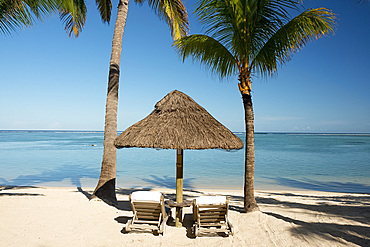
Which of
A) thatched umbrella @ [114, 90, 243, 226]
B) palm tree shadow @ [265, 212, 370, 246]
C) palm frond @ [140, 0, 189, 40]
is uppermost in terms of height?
palm frond @ [140, 0, 189, 40]

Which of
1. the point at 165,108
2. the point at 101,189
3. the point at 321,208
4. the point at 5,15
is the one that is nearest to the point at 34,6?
the point at 5,15

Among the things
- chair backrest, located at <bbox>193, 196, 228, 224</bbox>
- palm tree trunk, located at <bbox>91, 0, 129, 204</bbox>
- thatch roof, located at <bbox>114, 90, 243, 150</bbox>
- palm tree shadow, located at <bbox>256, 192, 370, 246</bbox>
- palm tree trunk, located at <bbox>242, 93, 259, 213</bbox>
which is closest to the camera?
palm tree shadow, located at <bbox>256, 192, 370, 246</bbox>

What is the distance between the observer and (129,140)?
493 cm

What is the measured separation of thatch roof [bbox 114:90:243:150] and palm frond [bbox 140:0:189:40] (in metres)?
3.81

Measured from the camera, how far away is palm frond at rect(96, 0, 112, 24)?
8.58 m

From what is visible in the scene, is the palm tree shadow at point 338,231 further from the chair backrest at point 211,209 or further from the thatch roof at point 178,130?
the thatch roof at point 178,130

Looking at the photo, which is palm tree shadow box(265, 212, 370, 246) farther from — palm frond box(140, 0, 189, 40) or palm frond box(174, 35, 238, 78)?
palm frond box(140, 0, 189, 40)

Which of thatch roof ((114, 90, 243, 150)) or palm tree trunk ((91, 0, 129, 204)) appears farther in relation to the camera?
palm tree trunk ((91, 0, 129, 204))

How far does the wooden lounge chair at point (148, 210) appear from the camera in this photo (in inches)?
177

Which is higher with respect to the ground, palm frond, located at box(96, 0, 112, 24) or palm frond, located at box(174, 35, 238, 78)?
palm frond, located at box(96, 0, 112, 24)

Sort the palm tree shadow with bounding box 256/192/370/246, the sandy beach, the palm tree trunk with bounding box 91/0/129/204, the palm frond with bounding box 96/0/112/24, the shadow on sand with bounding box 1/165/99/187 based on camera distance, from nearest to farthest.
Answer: the sandy beach < the palm tree shadow with bounding box 256/192/370/246 < the palm tree trunk with bounding box 91/0/129/204 < the palm frond with bounding box 96/0/112/24 < the shadow on sand with bounding box 1/165/99/187

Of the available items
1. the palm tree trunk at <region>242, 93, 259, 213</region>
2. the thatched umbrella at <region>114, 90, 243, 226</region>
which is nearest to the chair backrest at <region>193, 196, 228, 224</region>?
the thatched umbrella at <region>114, 90, 243, 226</region>

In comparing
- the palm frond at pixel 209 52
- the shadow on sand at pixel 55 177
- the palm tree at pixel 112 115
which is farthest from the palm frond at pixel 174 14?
the shadow on sand at pixel 55 177

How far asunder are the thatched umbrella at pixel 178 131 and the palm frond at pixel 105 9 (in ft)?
16.5
